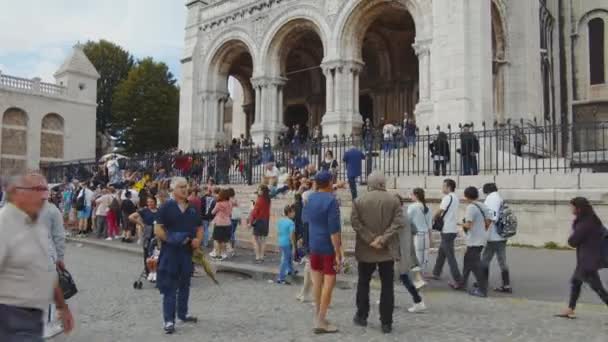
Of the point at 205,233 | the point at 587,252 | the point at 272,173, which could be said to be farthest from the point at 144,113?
the point at 587,252

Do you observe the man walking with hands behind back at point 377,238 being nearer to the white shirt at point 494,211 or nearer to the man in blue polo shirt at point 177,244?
the man in blue polo shirt at point 177,244

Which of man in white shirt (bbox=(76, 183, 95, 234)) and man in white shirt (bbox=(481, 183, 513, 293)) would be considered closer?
man in white shirt (bbox=(481, 183, 513, 293))

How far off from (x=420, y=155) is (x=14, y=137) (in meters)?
28.3

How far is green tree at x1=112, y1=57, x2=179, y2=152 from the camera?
42.2 meters

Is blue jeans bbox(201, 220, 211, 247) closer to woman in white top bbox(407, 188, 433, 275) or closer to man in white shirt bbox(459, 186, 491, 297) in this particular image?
woman in white top bbox(407, 188, 433, 275)

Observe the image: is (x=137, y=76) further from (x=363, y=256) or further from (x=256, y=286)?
(x=363, y=256)

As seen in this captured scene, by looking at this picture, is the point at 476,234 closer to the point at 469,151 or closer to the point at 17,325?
the point at 17,325

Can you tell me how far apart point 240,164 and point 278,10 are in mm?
8533

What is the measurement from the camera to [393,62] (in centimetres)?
2562

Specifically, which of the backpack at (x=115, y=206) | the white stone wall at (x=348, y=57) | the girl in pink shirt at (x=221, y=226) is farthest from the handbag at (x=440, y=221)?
the backpack at (x=115, y=206)

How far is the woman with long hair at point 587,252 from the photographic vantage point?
5.93m

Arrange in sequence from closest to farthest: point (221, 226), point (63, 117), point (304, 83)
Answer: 1. point (221, 226)
2. point (304, 83)
3. point (63, 117)

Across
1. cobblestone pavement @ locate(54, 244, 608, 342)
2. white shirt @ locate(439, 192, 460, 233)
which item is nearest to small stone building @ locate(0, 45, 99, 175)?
cobblestone pavement @ locate(54, 244, 608, 342)

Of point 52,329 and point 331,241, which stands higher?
point 331,241
